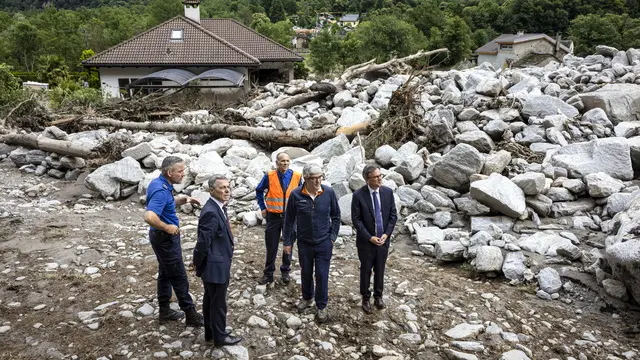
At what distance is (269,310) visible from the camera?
4.64 meters

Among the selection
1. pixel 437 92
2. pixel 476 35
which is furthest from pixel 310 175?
pixel 476 35

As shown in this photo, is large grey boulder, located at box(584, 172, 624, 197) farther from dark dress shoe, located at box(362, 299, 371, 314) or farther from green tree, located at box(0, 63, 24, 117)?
green tree, located at box(0, 63, 24, 117)

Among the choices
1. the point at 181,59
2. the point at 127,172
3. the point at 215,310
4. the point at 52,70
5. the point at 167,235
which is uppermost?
the point at 52,70

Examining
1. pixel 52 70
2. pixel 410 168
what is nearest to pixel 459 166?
pixel 410 168

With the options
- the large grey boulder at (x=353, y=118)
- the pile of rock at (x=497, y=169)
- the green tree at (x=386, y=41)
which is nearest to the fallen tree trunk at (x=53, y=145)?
the pile of rock at (x=497, y=169)

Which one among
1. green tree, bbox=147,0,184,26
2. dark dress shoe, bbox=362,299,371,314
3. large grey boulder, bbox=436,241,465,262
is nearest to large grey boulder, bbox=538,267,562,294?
large grey boulder, bbox=436,241,465,262

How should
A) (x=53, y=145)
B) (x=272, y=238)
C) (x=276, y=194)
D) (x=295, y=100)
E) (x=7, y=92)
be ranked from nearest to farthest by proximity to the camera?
(x=276, y=194), (x=272, y=238), (x=53, y=145), (x=295, y=100), (x=7, y=92)

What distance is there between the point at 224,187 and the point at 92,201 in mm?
5633

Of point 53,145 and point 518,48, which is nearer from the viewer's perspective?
point 53,145

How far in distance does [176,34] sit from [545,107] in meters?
19.2

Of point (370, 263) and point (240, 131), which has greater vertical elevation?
point (240, 131)

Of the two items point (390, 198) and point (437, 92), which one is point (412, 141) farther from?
point (390, 198)

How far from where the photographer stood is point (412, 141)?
371 inches

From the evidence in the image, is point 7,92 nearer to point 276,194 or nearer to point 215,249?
point 276,194
